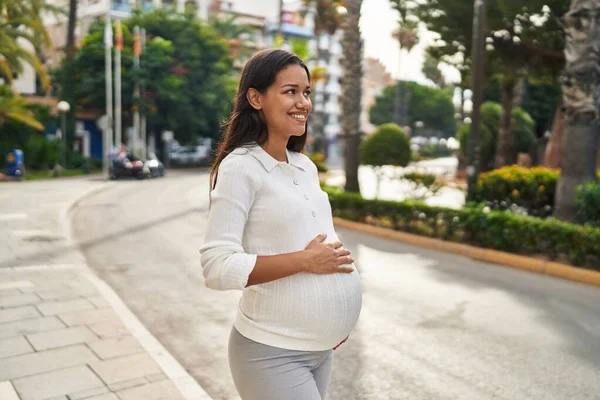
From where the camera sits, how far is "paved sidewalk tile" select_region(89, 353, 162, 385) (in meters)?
4.23

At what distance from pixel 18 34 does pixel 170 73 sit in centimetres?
1147

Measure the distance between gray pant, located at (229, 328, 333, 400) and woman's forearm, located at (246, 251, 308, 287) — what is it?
247mm

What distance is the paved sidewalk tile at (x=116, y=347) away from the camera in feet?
Result: 15.4

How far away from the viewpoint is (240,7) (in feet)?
262

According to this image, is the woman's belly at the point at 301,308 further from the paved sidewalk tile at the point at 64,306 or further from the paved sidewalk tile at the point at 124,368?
the paved sidewalk tile at the point at 64,306

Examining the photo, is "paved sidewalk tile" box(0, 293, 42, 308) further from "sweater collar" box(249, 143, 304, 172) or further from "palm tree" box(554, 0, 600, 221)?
"palm tree" box(554, 0, 600, 221)

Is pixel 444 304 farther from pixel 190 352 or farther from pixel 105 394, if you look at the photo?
pixel 105 394

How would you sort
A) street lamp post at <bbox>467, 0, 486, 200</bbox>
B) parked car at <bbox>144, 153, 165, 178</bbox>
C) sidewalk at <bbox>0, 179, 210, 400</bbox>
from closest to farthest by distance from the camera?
1. sidewalk at <bbox>0, 179, 210, 400</bbox>
2. street lamp post at <bbox>467, 0, 486, 200</bbox>
3. parked car at <bbox>144, 153, 165, 178</bbox>

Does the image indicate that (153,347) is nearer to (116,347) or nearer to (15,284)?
(116,347)

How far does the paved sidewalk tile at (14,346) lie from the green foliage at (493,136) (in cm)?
2591

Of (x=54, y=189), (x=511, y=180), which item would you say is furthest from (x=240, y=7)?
(x=511, y=180)

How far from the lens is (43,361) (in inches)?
178

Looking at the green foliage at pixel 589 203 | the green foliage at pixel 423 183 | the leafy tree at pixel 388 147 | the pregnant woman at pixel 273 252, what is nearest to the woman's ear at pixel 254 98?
the pregnant woman at pixel 273 252

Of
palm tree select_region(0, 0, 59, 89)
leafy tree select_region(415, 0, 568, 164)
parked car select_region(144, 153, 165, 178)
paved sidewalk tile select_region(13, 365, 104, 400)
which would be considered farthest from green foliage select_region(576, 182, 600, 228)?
palm tree select_region(0, 0, 59, 89)
